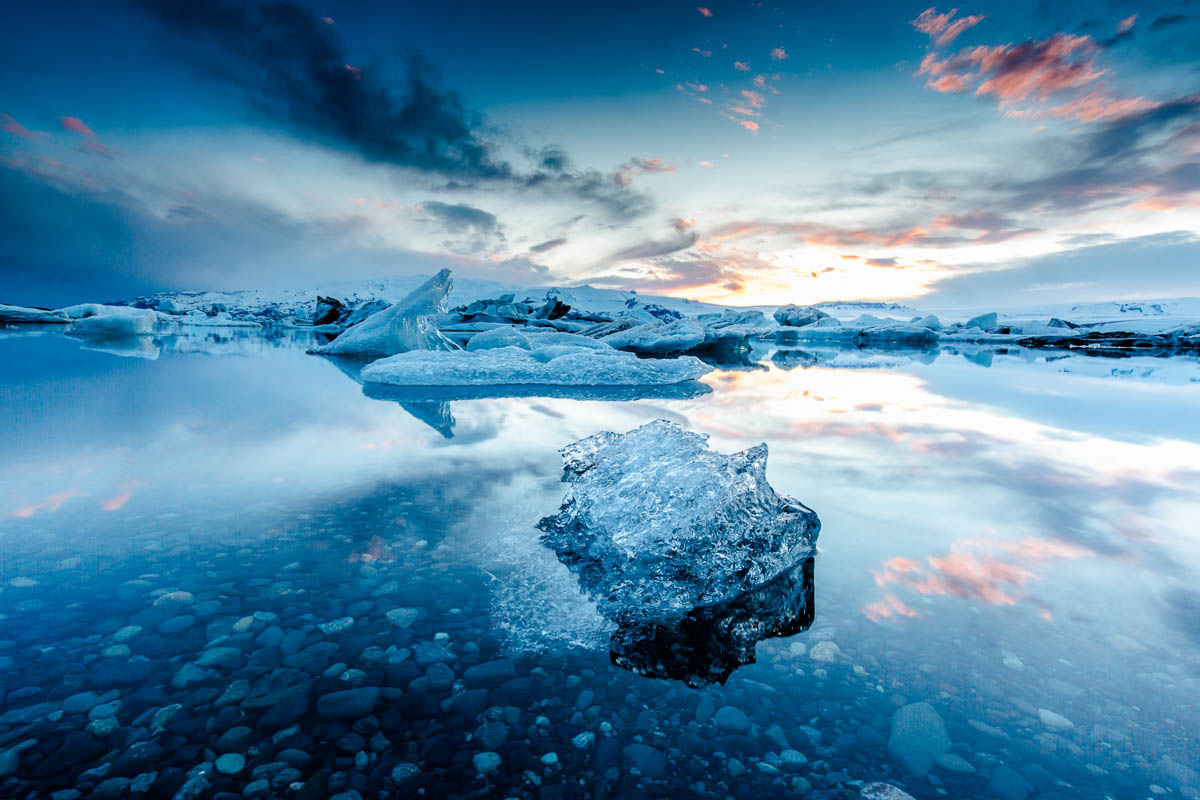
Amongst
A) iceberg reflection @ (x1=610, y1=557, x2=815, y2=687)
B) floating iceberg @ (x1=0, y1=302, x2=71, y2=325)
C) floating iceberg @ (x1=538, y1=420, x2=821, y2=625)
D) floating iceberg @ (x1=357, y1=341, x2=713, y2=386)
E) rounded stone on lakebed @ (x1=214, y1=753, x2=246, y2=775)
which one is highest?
floating iceberg @ (x1=0, y1=302, x2=71, y2=325)

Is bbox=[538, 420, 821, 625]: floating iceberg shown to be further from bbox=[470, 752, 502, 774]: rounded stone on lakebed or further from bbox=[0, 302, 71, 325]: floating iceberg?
bbox=[0, 302, 71, 325]: floating iceberg

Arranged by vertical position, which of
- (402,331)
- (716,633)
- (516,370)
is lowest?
(716,633)

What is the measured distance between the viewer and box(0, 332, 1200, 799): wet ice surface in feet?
3.30

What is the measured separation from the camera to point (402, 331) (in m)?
9.62

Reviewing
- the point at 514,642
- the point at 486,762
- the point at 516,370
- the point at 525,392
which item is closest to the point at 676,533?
the point at 514,642

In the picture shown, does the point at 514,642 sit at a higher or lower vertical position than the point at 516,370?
lower

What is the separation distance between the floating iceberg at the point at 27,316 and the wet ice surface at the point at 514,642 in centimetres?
3338

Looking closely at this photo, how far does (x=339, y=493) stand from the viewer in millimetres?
2359

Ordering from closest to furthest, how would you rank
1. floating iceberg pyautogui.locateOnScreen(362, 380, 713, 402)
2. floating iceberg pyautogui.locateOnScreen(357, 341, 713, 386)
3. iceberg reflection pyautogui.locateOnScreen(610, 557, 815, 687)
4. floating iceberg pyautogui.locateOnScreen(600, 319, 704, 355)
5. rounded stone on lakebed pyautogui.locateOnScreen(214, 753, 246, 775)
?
1. rounded stone on lakebed pyautogui.locateOnScreen(214, 753, 246, 775)
2. iceberg reflection pyautogui.locateOnScreen(610, 557, 815, 687)
3. floating iceberg pyautogui.locateOnScreen(362, 380, 713, 402)
4. floating iceberg pyautogui.locateOnScreen(357, 341, 713, 386)
5. floating iceberg pyautogui.locateOnScreen(600, 319, 704, 355)

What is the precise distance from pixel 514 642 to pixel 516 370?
→ 5413mm

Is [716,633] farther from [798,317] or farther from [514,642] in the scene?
[798,317]

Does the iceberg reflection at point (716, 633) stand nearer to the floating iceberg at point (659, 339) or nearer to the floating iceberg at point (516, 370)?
the floating iceberg at point (516, 370)

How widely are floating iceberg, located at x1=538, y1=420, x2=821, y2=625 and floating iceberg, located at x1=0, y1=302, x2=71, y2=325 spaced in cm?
3587

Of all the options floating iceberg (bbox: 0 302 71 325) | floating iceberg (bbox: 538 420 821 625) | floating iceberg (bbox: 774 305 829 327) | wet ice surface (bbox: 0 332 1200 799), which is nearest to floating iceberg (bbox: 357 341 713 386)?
wet ice surface (bbox: 0 332 1200 799)
